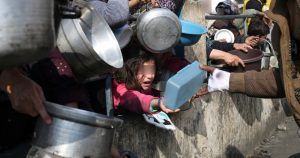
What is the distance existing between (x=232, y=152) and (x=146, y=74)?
7.36ft

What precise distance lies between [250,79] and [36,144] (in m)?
1.85

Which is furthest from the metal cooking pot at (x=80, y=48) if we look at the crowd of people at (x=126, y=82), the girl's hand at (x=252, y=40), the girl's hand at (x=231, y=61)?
the girl's hand at (x=252, y=40)

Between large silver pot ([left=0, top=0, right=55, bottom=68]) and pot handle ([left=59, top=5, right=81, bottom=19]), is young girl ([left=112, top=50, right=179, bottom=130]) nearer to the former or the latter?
pot handle ([left=59, top=5, right=81, bottom=19])

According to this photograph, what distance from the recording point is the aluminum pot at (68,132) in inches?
73.0

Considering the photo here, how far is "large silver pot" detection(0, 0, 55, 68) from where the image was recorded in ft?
4.81

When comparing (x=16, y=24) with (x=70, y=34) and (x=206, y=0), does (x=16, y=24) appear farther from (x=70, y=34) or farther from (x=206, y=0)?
(x=206, y=0)

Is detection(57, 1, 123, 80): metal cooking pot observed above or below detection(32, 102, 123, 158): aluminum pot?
above

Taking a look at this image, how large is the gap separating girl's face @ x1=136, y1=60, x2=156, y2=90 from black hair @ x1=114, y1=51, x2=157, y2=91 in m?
0.02

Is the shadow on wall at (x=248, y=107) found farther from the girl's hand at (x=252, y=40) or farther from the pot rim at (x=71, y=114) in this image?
the pot rim at (x=71, y=114)

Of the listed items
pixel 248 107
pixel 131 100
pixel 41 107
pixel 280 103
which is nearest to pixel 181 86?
pixel 131 100

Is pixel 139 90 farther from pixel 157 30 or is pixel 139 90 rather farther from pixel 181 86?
pixel 181 86

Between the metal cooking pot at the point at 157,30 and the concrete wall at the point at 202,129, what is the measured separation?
1.69ft

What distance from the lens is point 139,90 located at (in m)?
3.28

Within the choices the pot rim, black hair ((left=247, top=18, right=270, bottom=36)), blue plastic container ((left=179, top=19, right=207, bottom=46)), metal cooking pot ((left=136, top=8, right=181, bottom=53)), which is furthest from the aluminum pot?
black hair ((left=247, top=18, right=270, bottom=36))
